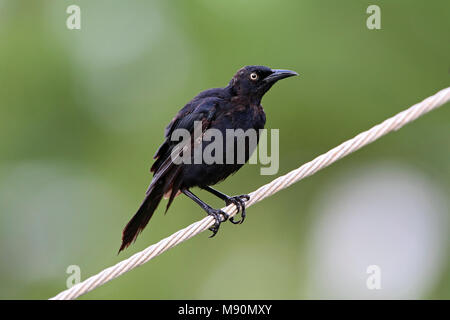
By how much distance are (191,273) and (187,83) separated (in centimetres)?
321

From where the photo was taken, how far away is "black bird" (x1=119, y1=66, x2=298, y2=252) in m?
4.89

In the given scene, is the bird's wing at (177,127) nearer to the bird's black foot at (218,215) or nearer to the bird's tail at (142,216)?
the bird's tail at (142,216)

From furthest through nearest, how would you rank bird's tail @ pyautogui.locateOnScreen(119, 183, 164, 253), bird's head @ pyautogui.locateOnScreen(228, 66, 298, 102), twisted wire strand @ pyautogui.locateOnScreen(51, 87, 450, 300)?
bird's head @ pyautogui.locateOnScreen(228, 66, 298, 102), bird's tail @ pyautogui.locateOnScreen(119, 183, 164, 253), twisted wire strand @ pyautogui.locateOnScreen(51, 87, 450, 300)

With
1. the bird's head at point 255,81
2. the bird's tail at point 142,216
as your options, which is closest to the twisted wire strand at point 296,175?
the bird's tail at point 142,216

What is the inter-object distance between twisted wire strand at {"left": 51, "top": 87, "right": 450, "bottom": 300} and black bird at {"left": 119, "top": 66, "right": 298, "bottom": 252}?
3.06ft

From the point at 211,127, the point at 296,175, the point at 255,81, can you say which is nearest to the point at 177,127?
the point at 211,127

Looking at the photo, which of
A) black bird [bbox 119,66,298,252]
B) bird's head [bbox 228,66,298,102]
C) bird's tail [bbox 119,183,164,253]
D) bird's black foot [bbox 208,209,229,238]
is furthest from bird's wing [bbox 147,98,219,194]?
bird's black foot [bbox 208,209,229,238]

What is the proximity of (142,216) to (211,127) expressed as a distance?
0.92 metres

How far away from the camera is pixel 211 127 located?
5004 mm

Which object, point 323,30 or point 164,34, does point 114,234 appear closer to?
point 164,34

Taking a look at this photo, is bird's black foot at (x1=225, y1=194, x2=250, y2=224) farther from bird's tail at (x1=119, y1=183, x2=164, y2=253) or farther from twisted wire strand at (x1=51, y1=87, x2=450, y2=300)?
twisted wire strand at (x1=51, y1=87, x2=450, y2=300)

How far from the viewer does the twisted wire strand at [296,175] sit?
3.39 meters

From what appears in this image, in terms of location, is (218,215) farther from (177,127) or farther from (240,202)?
(177,127)

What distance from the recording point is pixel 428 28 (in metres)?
9.65
